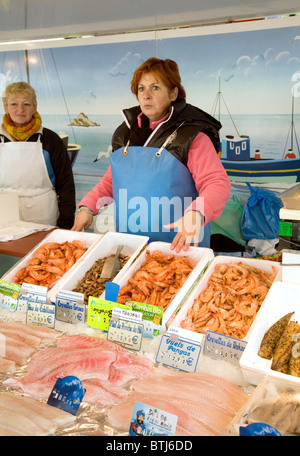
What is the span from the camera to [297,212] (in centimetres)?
180

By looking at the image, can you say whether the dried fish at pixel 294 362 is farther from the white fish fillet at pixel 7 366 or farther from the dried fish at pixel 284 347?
the white fish fillet at pixel 7 366

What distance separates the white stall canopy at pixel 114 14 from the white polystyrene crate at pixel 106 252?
2622 mm

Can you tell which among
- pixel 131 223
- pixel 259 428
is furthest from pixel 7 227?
pixel 259 428

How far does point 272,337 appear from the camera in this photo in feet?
5.68

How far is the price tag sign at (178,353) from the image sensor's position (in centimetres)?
174

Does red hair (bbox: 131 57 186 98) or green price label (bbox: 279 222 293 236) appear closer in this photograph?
green price label (bbox: 279 222 293 236)

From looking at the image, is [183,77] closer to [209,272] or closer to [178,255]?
[178,255]

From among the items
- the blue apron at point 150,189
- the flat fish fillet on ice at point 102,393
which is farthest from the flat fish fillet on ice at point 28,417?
the blue apron at point 150,189

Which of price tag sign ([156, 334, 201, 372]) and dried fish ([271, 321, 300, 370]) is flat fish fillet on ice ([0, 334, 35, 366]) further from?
dried fish ([271, 321, 300, 370])

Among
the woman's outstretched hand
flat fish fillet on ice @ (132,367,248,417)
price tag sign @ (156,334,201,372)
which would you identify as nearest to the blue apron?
the woman's outstretched hand

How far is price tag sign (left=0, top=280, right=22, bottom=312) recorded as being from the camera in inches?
89.3

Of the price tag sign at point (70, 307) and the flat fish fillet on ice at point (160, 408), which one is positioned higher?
the price tag sign at point (70, 307)

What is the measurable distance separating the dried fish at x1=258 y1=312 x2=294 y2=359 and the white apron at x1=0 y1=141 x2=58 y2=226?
10.0 feet
